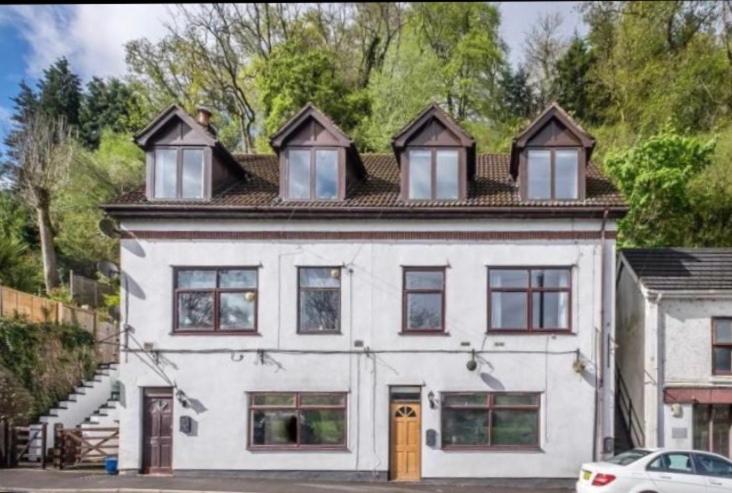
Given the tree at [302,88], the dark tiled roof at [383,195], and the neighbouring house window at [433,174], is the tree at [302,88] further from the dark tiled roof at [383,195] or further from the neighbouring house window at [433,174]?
the neighbouring house window at [433,174]

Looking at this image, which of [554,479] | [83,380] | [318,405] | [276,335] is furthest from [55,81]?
[554,479]

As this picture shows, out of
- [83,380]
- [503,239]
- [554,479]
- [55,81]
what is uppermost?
[55,81]

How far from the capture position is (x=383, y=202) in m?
15.7

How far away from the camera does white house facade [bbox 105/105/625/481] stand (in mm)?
15312

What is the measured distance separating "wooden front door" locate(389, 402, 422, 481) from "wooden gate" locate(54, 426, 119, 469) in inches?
244

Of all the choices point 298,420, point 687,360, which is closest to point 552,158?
point 687,360

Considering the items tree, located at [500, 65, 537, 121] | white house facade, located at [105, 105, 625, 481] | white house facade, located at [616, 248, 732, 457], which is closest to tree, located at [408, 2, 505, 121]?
tree, located at [500, 65, 537, 121]

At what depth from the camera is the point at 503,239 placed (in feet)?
50.9

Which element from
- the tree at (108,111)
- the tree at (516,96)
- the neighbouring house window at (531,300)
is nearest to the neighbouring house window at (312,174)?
the neighbouring house window at (531,300)

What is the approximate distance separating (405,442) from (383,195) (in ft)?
17.7

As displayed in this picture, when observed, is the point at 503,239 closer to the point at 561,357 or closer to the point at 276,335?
the point at 561,357

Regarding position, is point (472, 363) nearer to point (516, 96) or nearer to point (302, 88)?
point (302, 88)

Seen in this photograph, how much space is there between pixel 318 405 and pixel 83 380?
794cm

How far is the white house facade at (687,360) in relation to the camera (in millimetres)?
15141
